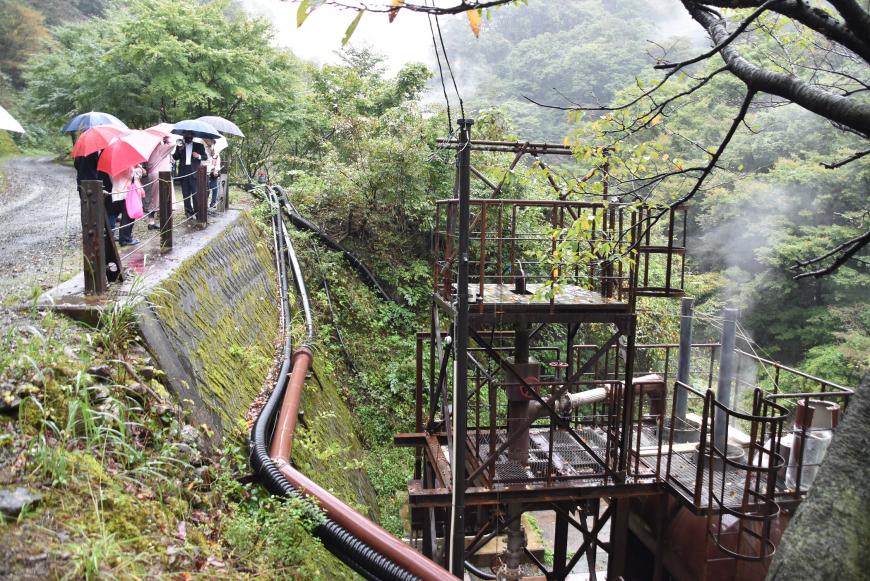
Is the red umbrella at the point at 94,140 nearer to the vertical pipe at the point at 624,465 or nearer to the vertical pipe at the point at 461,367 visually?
the vertical pipe at the point at 461,367

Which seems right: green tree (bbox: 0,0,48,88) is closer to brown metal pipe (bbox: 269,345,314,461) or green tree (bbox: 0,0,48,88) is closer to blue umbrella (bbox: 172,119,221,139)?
blue umbrella (bbox: 172,119,221,139)

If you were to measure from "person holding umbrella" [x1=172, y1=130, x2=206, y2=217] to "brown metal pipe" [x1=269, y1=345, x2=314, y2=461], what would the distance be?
342 cm

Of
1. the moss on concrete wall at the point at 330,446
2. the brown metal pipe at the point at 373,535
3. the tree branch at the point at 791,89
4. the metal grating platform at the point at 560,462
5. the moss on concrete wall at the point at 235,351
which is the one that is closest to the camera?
the tree branch at the point at 791,89

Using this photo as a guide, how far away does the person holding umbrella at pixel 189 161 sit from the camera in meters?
8.94

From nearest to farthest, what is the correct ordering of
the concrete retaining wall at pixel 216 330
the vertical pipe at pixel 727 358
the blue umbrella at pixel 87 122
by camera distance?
the concrete retaining wall at pixel 216 330, the blue umbrella at pixel 87 122, the vertical pipe at pixel 727 358

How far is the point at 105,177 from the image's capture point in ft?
22.2

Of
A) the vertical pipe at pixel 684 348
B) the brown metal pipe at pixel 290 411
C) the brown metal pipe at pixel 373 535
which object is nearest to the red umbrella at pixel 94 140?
the brown metal pipe at pixel 290 411

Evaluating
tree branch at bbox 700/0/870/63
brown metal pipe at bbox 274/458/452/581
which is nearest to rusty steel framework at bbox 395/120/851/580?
brown metal pipe at bbox 274/458/452/581

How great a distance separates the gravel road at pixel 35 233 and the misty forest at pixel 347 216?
15 cm

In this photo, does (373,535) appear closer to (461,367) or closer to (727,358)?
(461,367)

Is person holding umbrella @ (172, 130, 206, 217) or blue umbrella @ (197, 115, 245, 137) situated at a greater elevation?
blue umbrella @ (197, 115, 245, 137)

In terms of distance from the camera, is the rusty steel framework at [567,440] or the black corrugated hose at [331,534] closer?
the black corrugated hose at [331,534]

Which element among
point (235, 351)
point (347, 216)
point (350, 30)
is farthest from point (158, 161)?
point (350, 30)

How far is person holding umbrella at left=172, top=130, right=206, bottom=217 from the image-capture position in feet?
Result: 29.3
